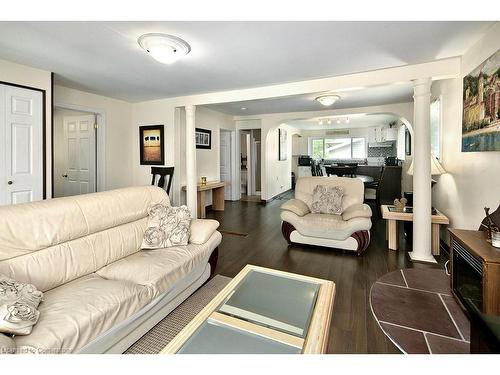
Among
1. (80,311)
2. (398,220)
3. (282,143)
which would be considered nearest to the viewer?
(80,311)

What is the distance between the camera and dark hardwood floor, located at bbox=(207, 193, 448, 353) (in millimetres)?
1714

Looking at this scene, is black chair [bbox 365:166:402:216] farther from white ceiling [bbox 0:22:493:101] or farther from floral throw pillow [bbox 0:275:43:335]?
floral throw pillow [bbox 0:275:43:335]

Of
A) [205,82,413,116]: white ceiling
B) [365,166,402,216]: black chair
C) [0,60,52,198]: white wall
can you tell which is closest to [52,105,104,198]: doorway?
[0,60,52,198]: white wall

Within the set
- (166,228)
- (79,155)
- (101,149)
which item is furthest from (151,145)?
(166,228)

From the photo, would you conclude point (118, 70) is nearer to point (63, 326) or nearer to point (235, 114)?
point (63, 326)

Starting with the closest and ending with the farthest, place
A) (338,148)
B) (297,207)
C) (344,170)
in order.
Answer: (297,207) < (344,170) < (338,148)

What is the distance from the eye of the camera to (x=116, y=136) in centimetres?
500

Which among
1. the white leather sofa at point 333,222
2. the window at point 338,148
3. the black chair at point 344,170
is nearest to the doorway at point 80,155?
the white leather sofa at point 333,222

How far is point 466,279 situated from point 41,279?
2821mm

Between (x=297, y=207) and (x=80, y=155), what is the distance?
417 centimetres

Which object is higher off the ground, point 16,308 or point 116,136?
point 116,136

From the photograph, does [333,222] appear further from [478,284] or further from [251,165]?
[251,165]
